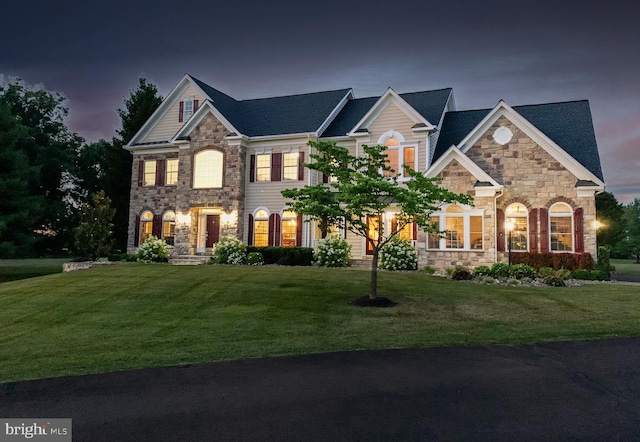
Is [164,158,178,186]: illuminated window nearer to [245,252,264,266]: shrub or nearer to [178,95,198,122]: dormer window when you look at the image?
[178,95,198,122]: dormer window

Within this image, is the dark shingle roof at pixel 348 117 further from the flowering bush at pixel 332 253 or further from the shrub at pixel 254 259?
the shrub at pixel 254 259

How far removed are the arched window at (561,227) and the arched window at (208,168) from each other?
17.5 m

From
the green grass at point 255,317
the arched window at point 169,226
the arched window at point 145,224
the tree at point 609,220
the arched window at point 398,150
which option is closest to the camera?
the green grass at point 255,317

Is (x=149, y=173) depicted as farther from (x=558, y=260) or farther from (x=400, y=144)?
(x=558, y=260)

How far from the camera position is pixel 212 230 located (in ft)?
87.4

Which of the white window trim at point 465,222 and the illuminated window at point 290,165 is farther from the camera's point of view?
the illuminated window at point 290,165

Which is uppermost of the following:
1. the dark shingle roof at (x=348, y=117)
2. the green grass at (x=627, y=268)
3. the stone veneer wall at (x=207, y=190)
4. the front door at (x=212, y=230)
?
the dark shingle roof at (x=348, y=117)

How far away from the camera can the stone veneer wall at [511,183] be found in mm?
19453

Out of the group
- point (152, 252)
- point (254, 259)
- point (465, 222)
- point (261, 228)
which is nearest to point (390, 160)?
point (465, 222)

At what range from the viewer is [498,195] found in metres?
20.2

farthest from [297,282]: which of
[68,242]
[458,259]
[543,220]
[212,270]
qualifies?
[68,242]

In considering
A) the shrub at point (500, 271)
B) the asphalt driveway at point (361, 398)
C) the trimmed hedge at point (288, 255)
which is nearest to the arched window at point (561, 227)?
the shrub at point (500, 271)

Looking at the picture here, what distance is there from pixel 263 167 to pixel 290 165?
1.66 metres

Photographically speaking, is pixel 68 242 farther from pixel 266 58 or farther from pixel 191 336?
pixel 191 336
